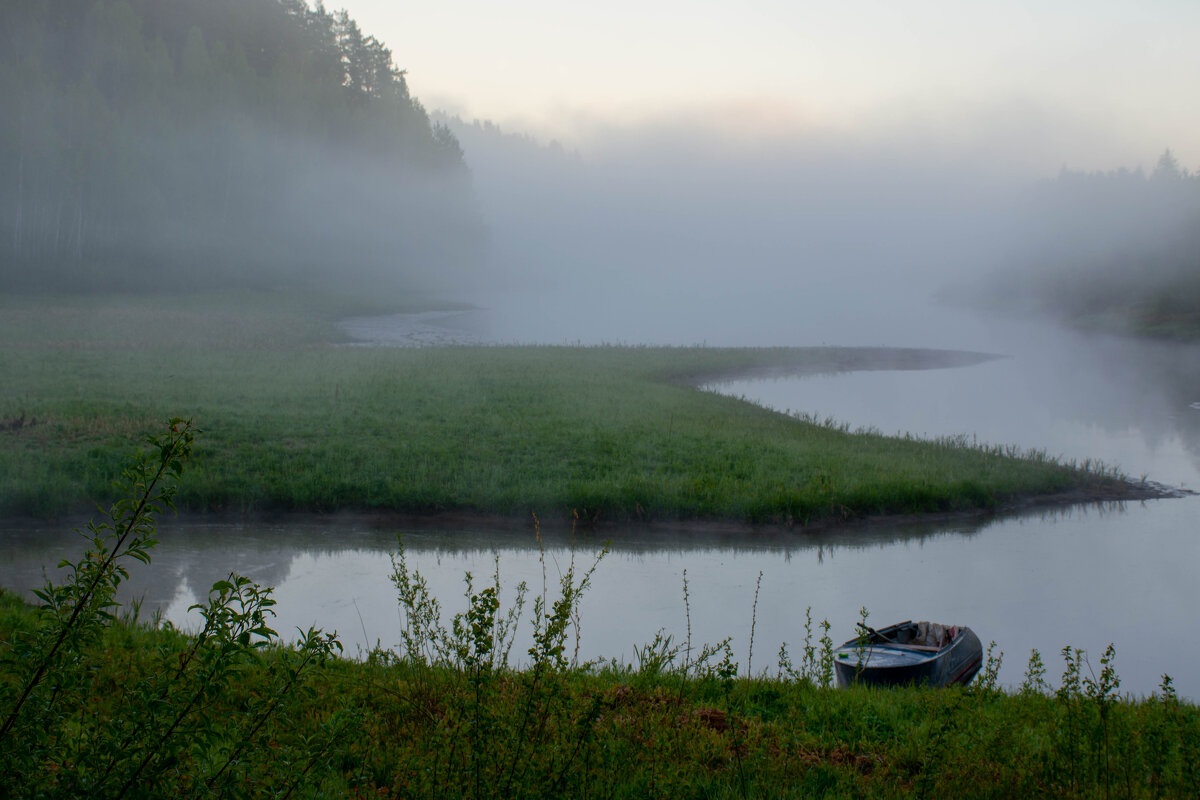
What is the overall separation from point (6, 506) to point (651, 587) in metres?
10.2

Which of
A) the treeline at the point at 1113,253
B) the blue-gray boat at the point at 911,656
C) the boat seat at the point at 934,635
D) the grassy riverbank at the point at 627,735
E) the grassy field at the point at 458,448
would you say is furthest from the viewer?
the treeline at the point at 1113,253

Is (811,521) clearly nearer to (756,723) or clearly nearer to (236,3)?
(756,723)

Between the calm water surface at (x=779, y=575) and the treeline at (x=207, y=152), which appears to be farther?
the treeline at (x=207, y=152)

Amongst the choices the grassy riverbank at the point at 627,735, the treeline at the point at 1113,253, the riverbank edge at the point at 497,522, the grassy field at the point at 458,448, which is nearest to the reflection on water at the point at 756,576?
the riverbank edge at the point at 497,522

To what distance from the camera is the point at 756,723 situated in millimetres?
6246

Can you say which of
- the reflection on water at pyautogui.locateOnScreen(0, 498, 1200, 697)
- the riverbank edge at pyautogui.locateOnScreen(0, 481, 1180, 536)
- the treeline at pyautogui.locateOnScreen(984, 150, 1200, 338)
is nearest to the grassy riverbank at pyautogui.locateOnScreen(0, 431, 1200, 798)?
the reflection on water at pyautogui.locateOnScreen(0, 498, 1200, 697)

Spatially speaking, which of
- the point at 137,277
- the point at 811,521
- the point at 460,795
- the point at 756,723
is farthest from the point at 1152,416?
the point at 137,277

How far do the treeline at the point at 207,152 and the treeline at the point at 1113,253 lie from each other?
241 feet

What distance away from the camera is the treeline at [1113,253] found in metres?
87.5

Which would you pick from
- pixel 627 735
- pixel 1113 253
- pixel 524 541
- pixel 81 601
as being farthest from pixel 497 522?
pixel 1113 253

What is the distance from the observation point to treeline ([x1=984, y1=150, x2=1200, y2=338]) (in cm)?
8750

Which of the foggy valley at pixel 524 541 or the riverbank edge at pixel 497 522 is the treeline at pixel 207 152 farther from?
the riverbank edge at pixel 497 522

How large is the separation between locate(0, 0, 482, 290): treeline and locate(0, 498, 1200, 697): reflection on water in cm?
4715

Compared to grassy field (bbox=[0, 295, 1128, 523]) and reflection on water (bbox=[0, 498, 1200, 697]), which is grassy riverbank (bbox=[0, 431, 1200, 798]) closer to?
reflection on water (bbox=[0, 498, 1200, 697])
